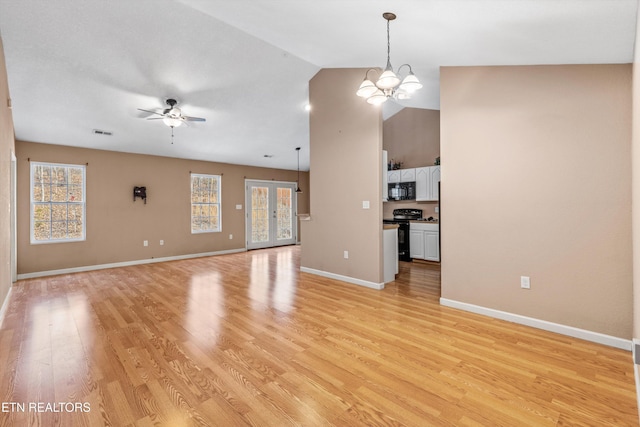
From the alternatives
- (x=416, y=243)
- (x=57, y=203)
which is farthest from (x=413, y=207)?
(x=57, y=203)

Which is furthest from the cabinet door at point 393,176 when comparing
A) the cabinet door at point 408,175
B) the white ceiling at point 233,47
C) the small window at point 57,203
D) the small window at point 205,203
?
the small window at point 57,203

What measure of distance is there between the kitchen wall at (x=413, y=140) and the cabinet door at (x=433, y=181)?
36 centimetres

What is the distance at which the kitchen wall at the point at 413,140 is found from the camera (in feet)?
22.5

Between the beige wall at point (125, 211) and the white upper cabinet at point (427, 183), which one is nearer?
the beige wall at point (125, 211)

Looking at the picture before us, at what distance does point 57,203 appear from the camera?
5.64 m

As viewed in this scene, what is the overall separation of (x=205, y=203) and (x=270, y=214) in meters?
2.01

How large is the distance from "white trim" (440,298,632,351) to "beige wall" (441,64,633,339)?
0.16 feet

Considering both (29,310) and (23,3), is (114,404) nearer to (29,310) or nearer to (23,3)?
(29,310)

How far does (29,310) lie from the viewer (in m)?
3.55

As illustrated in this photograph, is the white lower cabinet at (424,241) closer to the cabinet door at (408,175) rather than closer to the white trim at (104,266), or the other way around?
the cabinet door at (408,175)

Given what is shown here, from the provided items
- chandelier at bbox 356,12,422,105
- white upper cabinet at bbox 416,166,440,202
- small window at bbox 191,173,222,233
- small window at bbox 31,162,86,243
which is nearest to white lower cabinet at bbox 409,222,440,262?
white upper cabinet at bbox 416,166,440,202

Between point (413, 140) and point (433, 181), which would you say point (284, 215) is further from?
point (433, 181)

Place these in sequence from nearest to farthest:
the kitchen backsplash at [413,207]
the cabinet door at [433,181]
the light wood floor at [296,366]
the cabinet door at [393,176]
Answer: the light wood floor at [296,366]
the cabinet door at [433,181]
the kitchen backsplash at [413,207]
the cabinet door at [393,176]

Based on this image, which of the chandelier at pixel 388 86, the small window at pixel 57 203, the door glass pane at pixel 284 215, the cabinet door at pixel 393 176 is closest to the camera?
the chandelier at pixel 388 86
